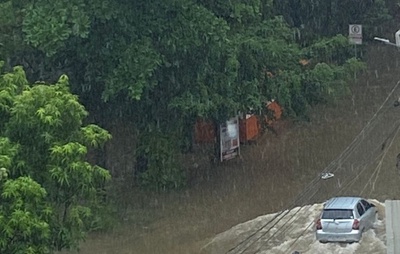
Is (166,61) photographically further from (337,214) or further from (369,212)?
(369,212)

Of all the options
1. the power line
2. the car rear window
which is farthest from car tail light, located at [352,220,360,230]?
the power line

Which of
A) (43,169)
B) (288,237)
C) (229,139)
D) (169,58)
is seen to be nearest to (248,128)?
(229,139)

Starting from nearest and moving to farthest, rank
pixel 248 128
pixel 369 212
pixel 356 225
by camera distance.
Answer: pixel 356 225 < pixel 369 212 < pixel 248 128

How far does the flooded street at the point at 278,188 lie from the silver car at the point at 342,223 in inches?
9.4

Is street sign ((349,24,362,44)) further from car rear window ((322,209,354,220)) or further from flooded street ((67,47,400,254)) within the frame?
car rear window ((322,209,354,220))

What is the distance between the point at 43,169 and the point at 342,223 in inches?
379

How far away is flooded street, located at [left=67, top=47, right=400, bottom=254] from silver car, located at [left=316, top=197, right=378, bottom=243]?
0.24 metres

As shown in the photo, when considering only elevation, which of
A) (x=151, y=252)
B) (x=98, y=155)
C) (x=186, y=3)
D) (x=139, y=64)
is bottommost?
(x=151, y=252)

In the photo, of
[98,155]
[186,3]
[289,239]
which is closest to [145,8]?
[186,3]

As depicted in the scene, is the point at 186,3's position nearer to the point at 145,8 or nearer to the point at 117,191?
the point at 145,8

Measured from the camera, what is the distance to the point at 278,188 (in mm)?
32406

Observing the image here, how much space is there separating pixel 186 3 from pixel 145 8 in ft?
4.06

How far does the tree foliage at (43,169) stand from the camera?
1565cm

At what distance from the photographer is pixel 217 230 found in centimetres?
2798
